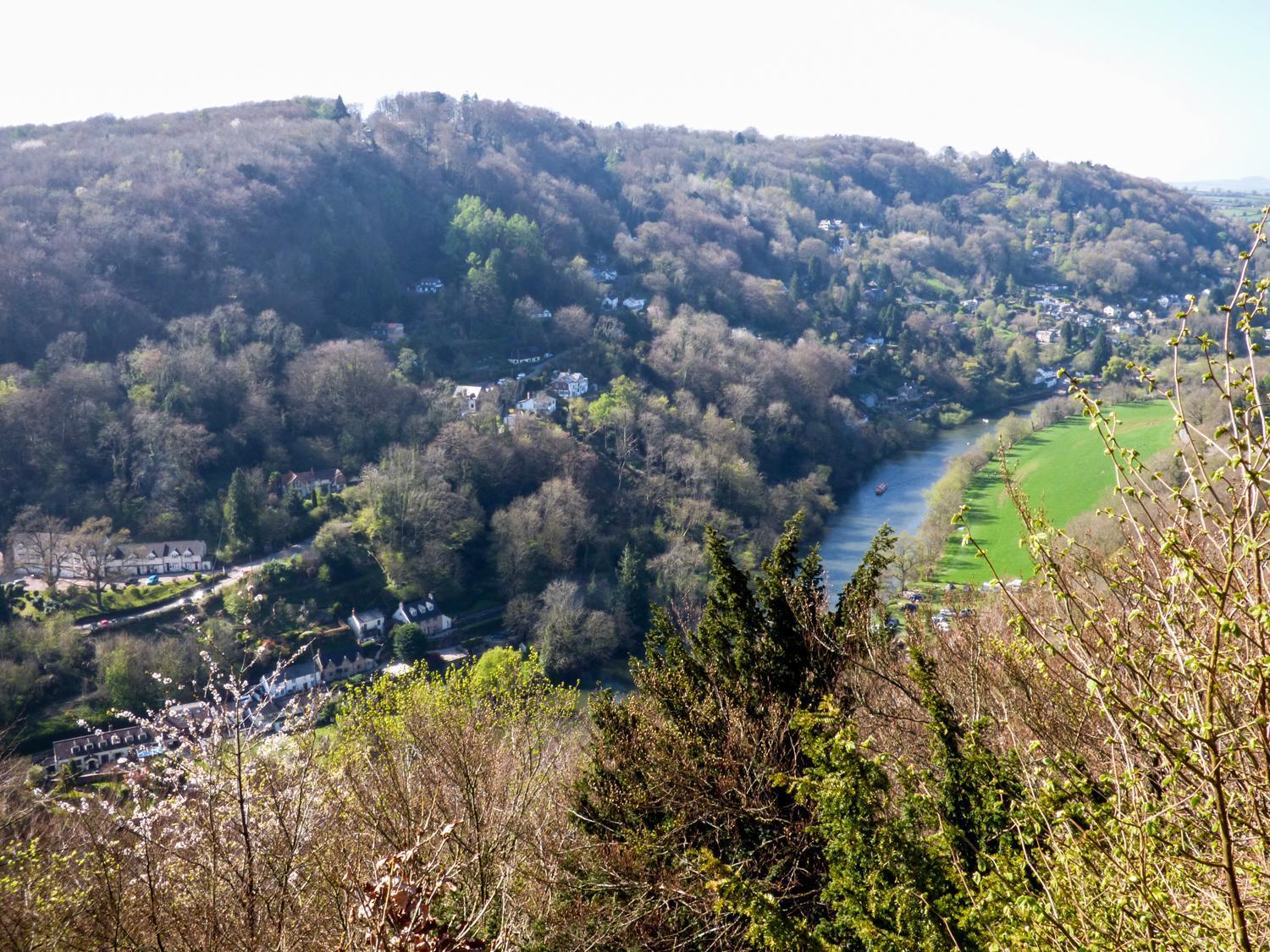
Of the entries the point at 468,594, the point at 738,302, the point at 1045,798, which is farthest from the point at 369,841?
the point at 738,302

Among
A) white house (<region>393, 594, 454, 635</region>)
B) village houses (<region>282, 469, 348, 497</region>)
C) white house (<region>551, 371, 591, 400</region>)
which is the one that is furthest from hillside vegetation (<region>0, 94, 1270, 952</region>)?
white house (<region>551, 371, 591, 400</region>)

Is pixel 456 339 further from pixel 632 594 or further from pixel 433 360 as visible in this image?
pixel 632 594

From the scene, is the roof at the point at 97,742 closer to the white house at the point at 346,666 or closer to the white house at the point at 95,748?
the white house at the point at 95,748

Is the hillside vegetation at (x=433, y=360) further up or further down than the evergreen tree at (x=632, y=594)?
further up

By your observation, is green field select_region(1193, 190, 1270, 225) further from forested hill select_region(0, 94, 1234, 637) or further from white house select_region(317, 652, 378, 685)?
white house select_region(317, 652, 378, 685)

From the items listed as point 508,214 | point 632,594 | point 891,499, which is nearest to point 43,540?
point 632,594

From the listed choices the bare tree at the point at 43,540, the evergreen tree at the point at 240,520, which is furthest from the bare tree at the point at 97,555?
the evergreen tree at the point at 240,520
